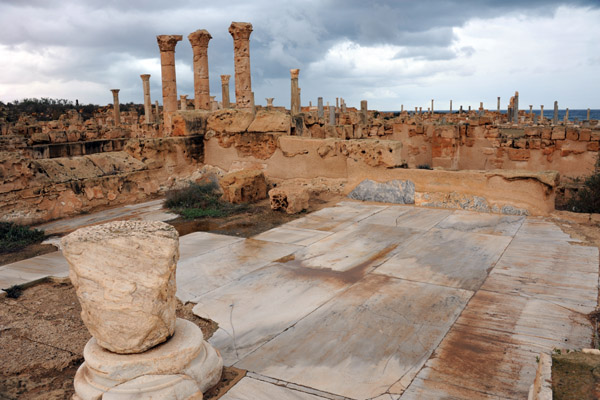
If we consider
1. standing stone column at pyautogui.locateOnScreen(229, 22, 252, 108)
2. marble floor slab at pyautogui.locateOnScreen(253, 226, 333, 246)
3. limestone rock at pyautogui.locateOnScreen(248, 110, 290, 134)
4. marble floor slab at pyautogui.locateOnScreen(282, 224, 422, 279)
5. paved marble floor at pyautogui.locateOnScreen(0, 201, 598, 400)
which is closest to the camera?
paved marble floor at pyautogui.locateOnScreen(0, 201, 598, 400)

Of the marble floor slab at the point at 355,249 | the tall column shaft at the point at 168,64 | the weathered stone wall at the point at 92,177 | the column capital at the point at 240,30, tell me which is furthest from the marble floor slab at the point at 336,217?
the tall column shaft at the point at 168,64

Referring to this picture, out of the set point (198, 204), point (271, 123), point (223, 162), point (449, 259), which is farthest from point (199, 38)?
point (449, 259)

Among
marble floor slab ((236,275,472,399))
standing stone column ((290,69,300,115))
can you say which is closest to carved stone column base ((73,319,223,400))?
marble floor slab ((236,275,472,399))

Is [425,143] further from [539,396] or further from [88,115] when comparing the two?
[88,115]

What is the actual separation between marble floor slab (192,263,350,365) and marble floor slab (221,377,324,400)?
0.38 meters

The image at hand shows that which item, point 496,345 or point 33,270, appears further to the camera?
point 33,270

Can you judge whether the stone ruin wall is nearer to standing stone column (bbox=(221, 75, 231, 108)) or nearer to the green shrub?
the green shrub

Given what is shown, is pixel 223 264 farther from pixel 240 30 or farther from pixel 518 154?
pixel 240 30

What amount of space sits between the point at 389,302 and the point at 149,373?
2.37 meters

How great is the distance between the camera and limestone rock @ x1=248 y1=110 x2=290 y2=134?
33.7 feet

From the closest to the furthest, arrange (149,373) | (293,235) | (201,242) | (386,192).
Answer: (149,373) → (201,242) → (293,235) → (386,192)

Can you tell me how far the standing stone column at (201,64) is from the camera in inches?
844

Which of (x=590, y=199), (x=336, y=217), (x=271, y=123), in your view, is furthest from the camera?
(x=271, y=123)

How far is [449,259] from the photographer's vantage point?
19.0ft
